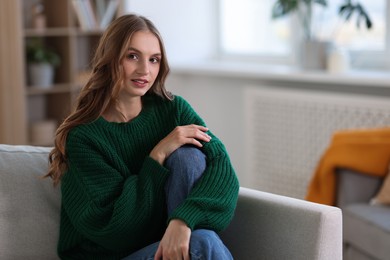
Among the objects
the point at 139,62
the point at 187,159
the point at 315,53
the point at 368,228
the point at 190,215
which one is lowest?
the point at 368,228

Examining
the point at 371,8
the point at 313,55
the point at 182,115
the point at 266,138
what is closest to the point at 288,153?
the point at 266,138

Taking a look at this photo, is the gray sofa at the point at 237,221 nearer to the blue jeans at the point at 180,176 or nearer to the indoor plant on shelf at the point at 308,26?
the blue jeans at the point at 180,176

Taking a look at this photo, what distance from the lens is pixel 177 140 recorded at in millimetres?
1781

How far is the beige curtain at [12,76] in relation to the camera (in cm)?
365

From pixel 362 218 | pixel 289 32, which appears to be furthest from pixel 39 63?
pixel 362 218

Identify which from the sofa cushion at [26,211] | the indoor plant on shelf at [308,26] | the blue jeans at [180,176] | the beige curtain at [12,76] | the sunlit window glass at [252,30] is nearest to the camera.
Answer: the blue jeans at [180,176]

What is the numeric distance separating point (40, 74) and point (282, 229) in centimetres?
233

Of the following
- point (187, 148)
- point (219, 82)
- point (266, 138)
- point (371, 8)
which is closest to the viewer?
point (187, 148)

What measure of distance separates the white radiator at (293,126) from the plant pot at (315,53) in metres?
0.14

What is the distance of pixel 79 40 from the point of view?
4.17 meters

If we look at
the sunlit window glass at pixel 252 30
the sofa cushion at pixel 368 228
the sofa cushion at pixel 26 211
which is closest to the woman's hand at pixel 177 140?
the sofa cushion at pixel 26 211

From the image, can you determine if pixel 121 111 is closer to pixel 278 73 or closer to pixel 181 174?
pixel 181 174

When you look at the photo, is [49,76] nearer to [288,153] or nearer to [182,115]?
[288,153]

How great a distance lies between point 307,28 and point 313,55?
14 cm
